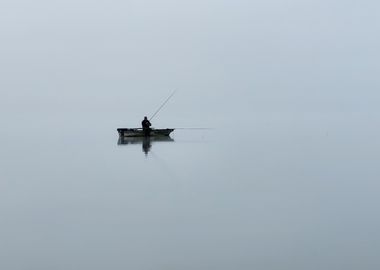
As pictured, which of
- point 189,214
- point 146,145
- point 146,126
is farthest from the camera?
point 146,126

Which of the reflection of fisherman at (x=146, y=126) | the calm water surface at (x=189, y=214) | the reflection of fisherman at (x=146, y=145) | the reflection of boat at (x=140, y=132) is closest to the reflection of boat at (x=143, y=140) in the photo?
the reflection of fisherman at (x=146, y=145)

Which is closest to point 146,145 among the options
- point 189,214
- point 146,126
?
point 146,126

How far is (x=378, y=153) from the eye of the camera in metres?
35.6

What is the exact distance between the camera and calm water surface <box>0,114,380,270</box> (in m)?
13.1

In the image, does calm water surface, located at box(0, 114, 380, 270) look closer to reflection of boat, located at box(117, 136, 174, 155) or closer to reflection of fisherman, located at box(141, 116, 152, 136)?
reflection of fisherman, located at box(141, 116, 152, 136)

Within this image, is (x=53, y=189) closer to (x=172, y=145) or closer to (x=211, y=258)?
(x=211, y=258)

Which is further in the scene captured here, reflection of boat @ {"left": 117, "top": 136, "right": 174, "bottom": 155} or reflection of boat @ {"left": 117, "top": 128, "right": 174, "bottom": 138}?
reflection of boat @ {"left": 117, "top": 128, "right": 174, "bottom": 138}

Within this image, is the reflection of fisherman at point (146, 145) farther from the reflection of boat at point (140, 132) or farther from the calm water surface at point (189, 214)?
the calm water surface at point (189, 214)

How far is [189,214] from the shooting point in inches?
678

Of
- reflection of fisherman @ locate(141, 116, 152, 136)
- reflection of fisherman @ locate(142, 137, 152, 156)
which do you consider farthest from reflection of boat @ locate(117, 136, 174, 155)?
reflection of fisherman @ locate(141, 116, 152, 136)

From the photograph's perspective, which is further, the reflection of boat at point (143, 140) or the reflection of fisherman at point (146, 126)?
the reflection of boat at point (143, 140)

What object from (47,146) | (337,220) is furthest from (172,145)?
(337,220)

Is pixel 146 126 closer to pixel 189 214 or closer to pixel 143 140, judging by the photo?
pixel 143 140

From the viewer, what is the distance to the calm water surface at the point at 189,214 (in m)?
13.1
